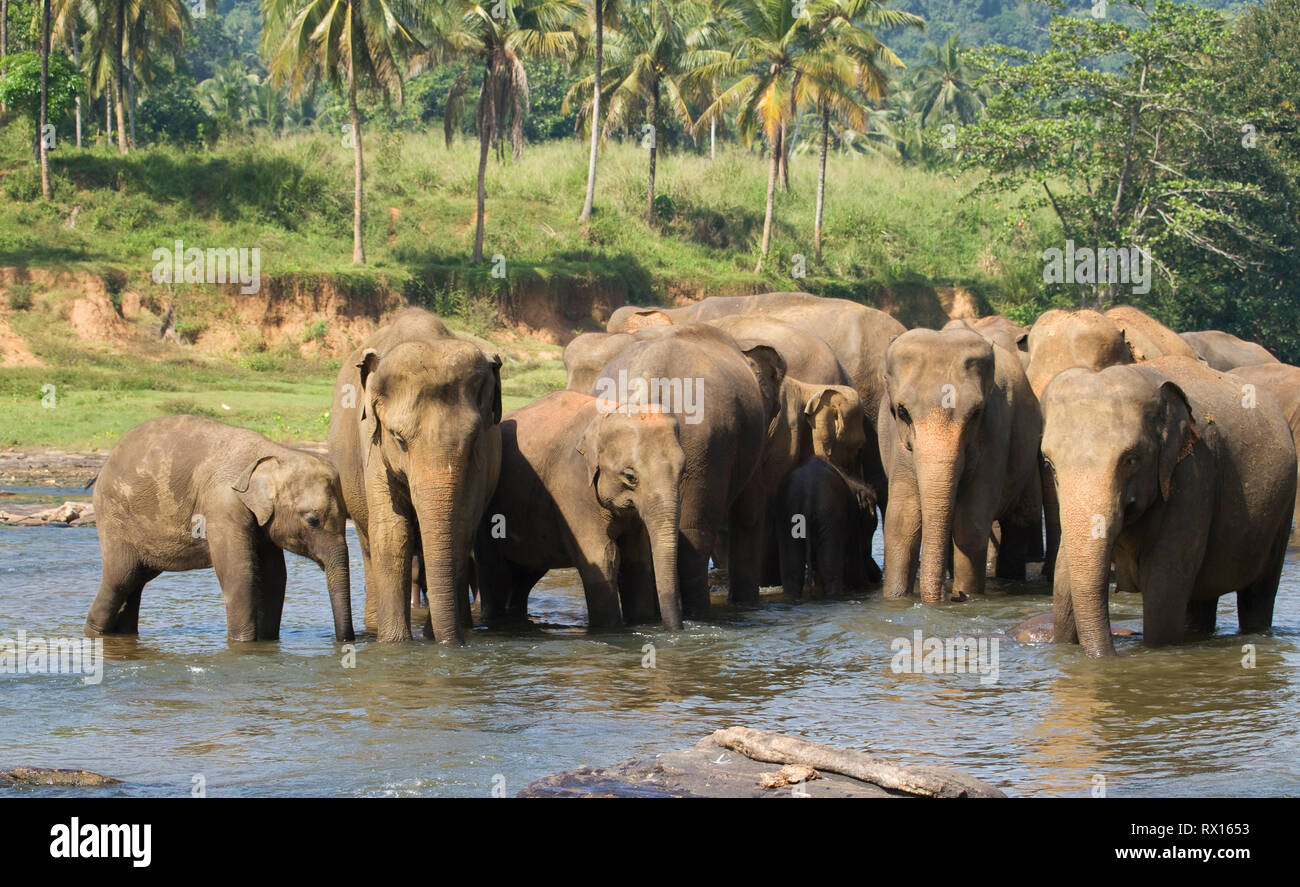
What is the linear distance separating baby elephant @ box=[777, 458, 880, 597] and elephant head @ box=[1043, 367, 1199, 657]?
13.8 ft

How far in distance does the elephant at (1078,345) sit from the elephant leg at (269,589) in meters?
5.91

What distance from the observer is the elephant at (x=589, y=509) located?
10156mm

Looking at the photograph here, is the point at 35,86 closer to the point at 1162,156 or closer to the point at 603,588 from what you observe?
the point at 1162,156

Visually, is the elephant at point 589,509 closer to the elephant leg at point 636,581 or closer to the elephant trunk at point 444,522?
the elephant leg at point 636,581

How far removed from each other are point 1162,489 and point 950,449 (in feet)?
7.57

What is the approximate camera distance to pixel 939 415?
36.9 ft

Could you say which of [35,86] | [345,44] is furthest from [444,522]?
[35,86]

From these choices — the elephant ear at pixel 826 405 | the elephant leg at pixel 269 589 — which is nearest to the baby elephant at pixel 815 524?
the elephant ear at pixel 826 405

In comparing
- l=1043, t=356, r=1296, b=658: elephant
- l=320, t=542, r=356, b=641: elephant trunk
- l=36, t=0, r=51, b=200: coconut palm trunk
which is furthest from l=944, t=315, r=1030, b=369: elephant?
l=36, t=0, r=51, b=200: coconut palm trunk

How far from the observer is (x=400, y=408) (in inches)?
380

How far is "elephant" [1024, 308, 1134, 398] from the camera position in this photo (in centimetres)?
1266

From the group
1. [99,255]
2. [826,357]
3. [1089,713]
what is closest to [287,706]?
[1089,713]

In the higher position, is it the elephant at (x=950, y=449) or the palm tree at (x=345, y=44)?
the palm tree at (x=345, y=44)
